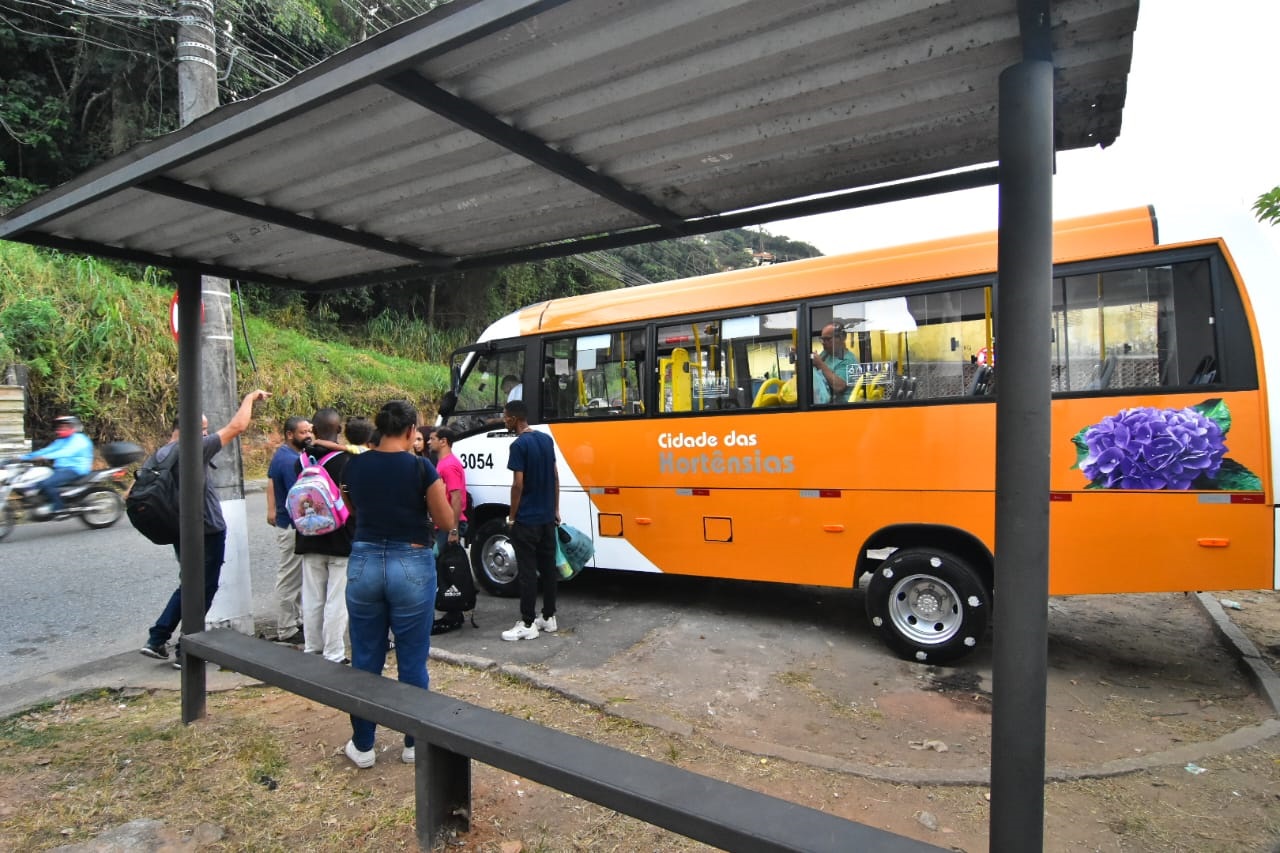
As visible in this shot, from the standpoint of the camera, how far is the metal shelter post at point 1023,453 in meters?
1.80

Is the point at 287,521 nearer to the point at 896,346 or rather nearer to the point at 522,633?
the point at 522,633

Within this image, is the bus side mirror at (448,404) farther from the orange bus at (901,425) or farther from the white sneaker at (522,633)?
the white sneaker at (522,633)

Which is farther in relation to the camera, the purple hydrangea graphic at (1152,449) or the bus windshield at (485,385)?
the bus windshield at (485,385)

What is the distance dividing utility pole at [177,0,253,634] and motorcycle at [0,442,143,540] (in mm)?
5416

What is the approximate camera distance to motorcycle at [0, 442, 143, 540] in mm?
8797

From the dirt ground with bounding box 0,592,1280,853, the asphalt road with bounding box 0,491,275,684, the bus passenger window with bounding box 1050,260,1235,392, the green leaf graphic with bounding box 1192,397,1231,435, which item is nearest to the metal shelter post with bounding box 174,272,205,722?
the dirt ground with bounding box 0,592,1280,853

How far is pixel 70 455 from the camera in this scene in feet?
30.8

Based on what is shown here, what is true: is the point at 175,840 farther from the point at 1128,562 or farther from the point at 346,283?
the point at 1128,562

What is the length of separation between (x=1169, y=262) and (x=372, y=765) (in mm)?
5259

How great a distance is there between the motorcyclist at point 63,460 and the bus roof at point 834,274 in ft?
22.8

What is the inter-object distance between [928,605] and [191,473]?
4.76m

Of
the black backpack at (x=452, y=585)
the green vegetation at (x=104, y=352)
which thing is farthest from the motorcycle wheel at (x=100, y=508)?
the black backpack at (x=452, y=585)

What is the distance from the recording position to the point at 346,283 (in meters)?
4.32

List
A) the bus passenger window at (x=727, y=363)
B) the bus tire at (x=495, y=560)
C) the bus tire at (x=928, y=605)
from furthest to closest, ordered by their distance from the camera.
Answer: the bus tire at (x=495, y=560) < the bus passenger window at (x=727, y=363) < the bus tire at (x=928, y=605)
